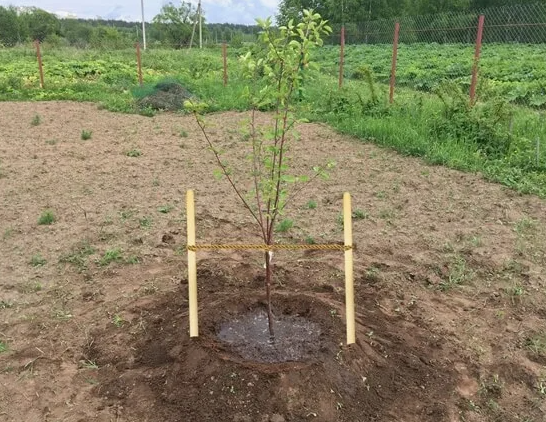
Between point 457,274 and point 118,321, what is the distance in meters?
2.56

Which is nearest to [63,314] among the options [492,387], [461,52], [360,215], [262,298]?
[262,298]

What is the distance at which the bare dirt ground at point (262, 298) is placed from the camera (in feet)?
8.79

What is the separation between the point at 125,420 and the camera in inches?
100

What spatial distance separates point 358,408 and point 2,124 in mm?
8936

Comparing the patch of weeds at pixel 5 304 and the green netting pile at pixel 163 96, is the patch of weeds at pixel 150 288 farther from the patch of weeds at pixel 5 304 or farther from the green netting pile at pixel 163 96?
the green netting pile at pixel 163 96

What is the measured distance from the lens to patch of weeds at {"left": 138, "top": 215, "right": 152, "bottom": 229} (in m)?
4.87

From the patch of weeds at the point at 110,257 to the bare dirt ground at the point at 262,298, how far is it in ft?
→ 0.04

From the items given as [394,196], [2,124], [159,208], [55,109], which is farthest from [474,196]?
[55,109]

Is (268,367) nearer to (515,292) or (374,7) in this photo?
(515,292)

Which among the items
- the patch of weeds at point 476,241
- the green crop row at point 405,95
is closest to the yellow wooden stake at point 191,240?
the green crop row at point 405,95

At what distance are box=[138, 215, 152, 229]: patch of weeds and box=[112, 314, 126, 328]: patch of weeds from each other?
1.50m

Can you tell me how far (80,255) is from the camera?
4.30 m

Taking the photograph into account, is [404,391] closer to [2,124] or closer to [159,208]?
[159,208]

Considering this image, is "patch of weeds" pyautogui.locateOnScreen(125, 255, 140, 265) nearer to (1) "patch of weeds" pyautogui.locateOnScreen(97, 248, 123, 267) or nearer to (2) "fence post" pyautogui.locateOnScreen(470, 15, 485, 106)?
(1) "patch of weeds" pyautogui.locateOnScreen(97, 248, 123, 267)
